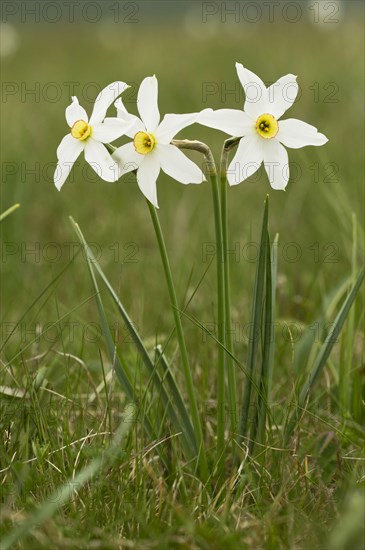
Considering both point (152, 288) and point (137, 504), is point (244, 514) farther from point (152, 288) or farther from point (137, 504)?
point (152, 288)

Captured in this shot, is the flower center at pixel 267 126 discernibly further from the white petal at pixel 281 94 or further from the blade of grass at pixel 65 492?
the blade of grass at pixel 65 492

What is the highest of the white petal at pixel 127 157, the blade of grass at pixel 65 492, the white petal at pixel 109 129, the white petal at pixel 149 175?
the white petal at pixel 109 129

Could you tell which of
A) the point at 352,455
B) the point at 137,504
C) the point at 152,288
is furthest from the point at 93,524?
the point at 152,288

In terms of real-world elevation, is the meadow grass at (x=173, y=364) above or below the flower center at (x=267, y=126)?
below

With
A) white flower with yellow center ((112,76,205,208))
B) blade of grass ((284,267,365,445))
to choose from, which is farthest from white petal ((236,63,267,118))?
blade of grass ((284,267,365,445))

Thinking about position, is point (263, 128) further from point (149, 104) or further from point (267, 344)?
point (267, 344)

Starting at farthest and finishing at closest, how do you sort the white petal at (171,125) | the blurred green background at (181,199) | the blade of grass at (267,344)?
1. the blurred green background at (181,199)
2. the blade of grass at (267,344)
3. the white petal at (171,125)

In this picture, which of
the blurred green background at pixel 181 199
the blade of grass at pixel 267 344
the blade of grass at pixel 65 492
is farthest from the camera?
the blurred green background at pixel 181 199

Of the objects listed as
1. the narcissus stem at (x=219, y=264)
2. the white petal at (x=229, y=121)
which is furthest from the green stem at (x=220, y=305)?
the white petal at (x=229, y=121)

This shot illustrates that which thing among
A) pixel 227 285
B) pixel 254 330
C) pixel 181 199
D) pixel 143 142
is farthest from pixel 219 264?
pixel 181 199
